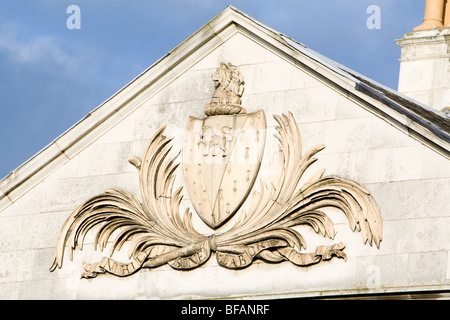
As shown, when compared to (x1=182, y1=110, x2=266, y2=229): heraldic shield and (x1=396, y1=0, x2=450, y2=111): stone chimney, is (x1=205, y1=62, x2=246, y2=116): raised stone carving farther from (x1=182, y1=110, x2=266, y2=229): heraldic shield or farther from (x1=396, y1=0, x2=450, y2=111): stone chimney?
(x1=396, y1=0, x2=450, y2=111): stone chimney

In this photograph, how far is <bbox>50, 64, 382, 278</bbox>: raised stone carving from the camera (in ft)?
94.3

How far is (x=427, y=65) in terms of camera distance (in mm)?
40969

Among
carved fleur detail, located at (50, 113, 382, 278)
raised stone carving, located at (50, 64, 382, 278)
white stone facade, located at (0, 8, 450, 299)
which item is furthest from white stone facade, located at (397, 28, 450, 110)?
carved fleur detail, located at (50, 113, 382, 278)

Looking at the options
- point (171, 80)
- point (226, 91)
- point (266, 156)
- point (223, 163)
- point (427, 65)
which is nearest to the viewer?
point (266, 156)

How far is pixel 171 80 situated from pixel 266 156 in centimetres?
265

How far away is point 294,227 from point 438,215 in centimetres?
262

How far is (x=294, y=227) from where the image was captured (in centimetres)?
2892

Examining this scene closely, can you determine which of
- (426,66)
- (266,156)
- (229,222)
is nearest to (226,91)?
(266,156)

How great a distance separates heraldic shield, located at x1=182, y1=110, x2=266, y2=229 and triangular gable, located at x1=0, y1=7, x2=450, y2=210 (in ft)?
4.42

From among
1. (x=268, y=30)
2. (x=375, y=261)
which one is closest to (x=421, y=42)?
(x=268, y=30)

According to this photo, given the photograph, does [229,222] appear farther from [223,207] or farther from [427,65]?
[427,65]

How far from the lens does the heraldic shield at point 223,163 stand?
1163 inches

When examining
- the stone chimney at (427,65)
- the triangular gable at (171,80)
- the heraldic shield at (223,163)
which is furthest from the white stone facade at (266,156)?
the stone chimney at (427,65)
